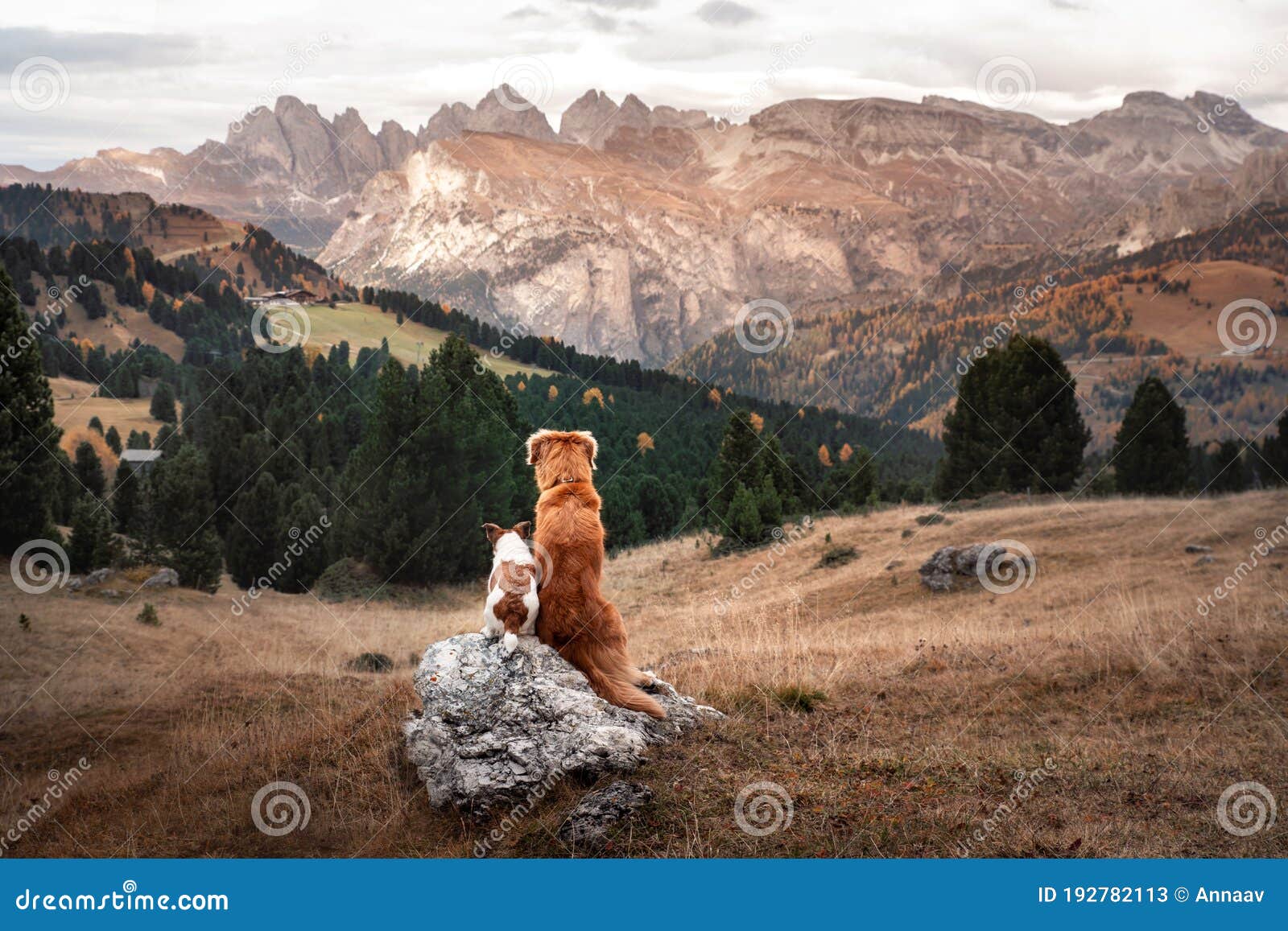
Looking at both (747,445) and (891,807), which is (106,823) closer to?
(891,807)

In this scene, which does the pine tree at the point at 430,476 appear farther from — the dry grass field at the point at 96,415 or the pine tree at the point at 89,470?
the dry grass field at the point at 96,415

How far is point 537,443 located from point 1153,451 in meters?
50.9

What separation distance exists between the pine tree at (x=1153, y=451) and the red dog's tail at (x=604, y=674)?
48937 millimetres

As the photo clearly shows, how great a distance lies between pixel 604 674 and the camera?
9859 mm

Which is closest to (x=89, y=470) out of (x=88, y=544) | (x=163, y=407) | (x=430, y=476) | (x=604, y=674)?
(x=88, y=544)

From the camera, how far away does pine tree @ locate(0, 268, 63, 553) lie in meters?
23.3

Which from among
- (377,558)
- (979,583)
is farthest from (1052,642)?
(377,558)

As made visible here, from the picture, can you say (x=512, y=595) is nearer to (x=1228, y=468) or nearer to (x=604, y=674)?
(x=604, y=674)

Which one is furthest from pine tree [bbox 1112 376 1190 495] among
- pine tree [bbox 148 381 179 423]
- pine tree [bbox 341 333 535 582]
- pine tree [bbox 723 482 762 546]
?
pine tree [bbox 148 381 179 423]

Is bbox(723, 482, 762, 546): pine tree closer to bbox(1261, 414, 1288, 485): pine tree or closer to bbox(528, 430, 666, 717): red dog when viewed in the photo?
bbox(1261, 414, 1288, 485): pine tree

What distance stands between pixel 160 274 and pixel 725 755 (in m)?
184

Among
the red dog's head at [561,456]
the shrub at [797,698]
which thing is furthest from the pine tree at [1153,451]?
the red dog's head at [561,456]

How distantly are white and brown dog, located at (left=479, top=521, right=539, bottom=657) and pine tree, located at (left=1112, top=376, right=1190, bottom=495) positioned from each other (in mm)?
49847

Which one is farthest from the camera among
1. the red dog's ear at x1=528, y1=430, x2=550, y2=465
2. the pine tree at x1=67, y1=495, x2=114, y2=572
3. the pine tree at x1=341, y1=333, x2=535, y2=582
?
the pine tree at x1=341, y1=333, x2=535, y2=582
